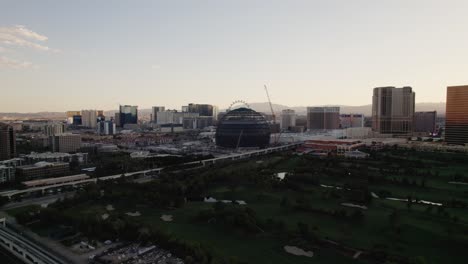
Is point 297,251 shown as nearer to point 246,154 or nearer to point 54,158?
point 246,154

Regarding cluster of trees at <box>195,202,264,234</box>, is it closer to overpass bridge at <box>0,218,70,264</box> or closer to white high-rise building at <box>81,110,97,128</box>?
overpass bridge at <box>0,218,70,264</box>

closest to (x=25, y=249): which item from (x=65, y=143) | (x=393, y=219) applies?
(x=393, y=219)

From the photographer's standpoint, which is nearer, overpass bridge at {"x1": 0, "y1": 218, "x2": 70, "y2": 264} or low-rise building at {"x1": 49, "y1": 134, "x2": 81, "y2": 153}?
overpass bridge at {"x1": 0, "y1": 218, "x2": 70, "y2": 264}

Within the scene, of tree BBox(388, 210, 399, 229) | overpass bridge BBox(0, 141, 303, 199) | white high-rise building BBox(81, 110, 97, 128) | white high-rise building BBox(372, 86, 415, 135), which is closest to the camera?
tree BBox(388, 210, 399, 229)

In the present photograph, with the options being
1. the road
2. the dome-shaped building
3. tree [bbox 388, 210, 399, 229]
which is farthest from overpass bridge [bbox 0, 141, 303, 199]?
tree [bbox 388, 210, 399, 229]

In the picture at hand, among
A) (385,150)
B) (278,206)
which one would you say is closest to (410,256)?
(278,206)

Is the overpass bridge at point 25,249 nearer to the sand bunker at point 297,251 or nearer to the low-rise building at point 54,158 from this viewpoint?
the sand bunker at point 297,251

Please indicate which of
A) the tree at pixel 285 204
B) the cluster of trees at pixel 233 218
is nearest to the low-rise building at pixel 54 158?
Answer: the cluster of trees at pixel 233 218
